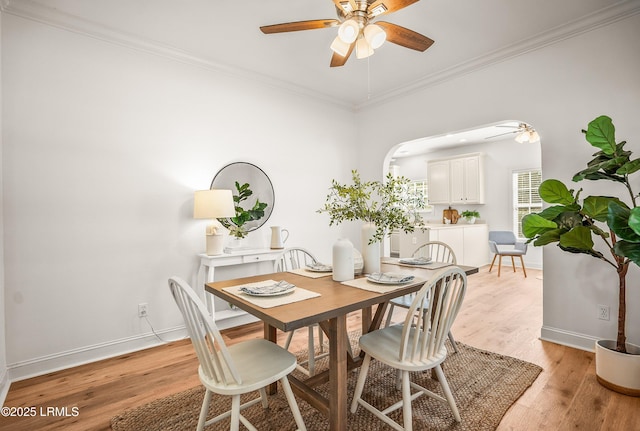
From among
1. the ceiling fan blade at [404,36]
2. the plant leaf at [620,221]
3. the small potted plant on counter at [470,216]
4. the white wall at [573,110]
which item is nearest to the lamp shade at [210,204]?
the ceiling fan blade at [404,36]

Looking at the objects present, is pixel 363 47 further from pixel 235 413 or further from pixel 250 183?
pixel 235 413

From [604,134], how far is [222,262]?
307 centimetres

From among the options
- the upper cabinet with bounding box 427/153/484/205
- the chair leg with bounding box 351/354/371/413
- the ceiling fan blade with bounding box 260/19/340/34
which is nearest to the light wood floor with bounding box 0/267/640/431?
the chair leg with bounding box 351/354/371/413

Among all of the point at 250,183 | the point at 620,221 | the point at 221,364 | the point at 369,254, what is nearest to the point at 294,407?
the point at 221,364

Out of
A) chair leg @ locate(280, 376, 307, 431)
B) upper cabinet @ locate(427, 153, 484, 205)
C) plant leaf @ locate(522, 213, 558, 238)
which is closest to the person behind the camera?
chair leg @ locate(280, 376, 307, 431)

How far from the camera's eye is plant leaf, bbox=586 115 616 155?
2.07 metres

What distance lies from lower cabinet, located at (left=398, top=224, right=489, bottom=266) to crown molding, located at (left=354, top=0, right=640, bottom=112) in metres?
2.80

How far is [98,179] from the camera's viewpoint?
2639 millimetres

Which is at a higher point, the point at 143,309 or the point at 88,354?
the point at 143,309

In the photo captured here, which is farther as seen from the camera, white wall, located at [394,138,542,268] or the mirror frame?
white wall, located at [394,138,542,268]

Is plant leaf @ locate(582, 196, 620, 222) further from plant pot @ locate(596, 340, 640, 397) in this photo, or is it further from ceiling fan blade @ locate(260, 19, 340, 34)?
ceiling fan blade @ locate(260, 19, 340, 34)

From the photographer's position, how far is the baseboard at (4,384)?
208cm

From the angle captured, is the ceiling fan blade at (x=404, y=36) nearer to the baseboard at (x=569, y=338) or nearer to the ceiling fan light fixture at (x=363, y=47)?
the ceiling fan light fixture at (x=363, y=47)

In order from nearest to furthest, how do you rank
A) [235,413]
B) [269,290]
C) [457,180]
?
[235,413] → [269,290] → [457,180]
